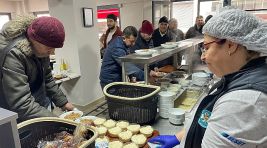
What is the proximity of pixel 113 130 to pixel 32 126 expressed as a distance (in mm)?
431

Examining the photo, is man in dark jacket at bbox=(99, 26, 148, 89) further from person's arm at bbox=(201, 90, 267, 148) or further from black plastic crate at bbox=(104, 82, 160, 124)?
person's arm at bbox=(201, 90, 267, 148)

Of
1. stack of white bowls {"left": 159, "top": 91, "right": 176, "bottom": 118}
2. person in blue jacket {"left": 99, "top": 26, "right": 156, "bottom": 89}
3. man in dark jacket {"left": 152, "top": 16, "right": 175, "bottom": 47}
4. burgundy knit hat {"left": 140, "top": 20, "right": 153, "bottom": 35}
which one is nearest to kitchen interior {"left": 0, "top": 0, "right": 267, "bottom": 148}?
stack of white bowls {"left": 159, "top": 91, "right": 176, "bottom": 118}

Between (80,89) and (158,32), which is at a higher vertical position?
(158,32)

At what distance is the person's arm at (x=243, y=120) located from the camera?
0.58 metres

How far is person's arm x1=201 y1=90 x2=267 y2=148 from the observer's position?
58 centimetres

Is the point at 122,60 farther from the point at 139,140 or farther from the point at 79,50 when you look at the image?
the point at 79,50

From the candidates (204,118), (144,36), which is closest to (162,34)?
(144,36)

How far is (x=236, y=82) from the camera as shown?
644mm

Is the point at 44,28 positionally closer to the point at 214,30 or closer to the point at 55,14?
the point at 214,30

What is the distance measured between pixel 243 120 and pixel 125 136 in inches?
27.0

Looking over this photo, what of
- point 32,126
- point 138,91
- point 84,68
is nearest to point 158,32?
point 84,68

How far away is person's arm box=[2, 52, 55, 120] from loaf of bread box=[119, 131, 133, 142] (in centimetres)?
43

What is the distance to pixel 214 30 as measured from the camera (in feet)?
2.21

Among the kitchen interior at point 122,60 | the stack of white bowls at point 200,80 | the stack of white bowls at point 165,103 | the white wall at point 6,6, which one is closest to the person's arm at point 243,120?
the kitchen interior at point 122,60
